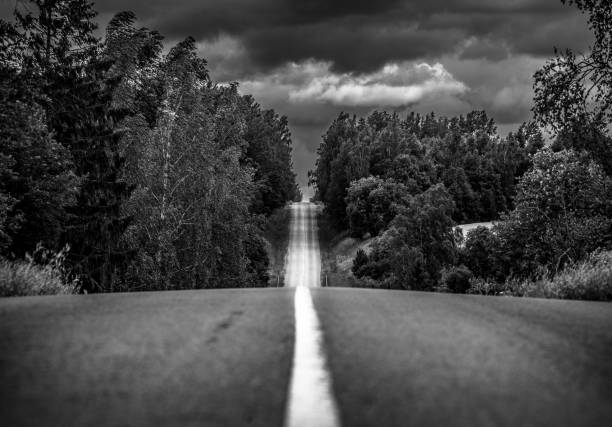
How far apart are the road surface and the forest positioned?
14.4ft

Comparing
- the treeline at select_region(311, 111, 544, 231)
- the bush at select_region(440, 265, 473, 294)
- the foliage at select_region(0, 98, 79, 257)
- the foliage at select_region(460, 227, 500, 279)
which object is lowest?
the bush at select_region(440, 265, 473, 294)

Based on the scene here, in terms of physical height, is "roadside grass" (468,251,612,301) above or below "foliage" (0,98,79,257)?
below

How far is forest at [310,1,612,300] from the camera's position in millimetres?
14672

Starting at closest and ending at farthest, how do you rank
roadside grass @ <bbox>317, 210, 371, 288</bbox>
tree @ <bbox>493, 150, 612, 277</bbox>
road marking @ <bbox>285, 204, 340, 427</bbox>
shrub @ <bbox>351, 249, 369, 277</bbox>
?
road marking @ <bbox>285, 204, 340, 427</bbox>, tree @ <bbox>493, 150, 612, 277</bbox>, shrub @ <bbox>351, 249, 369, 277</bbox>, roadside grass @ <bbox>317, 210, 371, 288</bbox>

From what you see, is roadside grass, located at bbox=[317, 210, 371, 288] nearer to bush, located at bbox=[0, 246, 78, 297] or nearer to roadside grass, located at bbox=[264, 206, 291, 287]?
roadside grass, located at bbox=[264, 206, 291, 287]

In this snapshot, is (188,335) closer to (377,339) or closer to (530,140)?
(377,339)

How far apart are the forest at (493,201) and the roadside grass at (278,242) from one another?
24.0 feet

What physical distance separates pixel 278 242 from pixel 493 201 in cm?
3731

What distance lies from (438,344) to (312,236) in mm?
83306

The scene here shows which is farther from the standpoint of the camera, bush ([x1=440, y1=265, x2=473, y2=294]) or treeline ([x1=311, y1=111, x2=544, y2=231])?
treeline ([x1=311, y1=111, x2=544, y2=231])

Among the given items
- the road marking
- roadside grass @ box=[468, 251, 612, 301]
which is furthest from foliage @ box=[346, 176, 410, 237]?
the road marking

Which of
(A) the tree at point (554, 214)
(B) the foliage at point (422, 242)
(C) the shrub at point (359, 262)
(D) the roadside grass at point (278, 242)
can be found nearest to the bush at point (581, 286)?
(A) the tree at point (554, 214)

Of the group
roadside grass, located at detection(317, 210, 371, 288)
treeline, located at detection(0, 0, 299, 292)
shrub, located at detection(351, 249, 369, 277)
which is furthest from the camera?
roadside grass, located at detection(317, 210, 371, 288)

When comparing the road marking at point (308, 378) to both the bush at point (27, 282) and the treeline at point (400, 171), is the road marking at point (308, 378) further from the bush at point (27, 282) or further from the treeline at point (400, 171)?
the treeline at point (400, 171)
